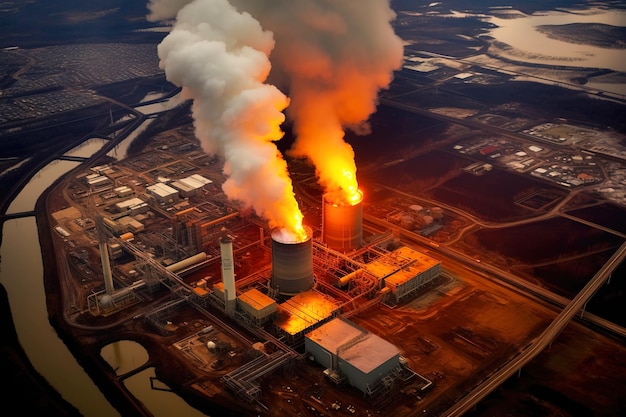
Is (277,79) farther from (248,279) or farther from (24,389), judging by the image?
(24,389)

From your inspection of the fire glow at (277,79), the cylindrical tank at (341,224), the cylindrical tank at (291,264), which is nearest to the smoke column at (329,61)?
the fire glow at (277,79)

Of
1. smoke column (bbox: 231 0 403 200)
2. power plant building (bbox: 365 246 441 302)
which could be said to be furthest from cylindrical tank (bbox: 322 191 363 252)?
power plant building (bbox: 365 246 441 302)

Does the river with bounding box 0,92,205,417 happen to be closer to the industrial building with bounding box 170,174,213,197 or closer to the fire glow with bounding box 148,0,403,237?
the industrial building with bounding box 170,174,213,197

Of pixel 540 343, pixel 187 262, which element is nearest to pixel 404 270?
pixel 540 343

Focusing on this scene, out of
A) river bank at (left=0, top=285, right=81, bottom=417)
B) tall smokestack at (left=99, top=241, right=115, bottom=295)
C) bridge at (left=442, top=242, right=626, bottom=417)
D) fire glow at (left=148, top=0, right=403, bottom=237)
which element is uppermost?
fire glow at (left=148, top=0, right=403, bottom=237)

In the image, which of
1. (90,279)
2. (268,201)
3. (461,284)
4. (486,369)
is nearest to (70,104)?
(90,279)
